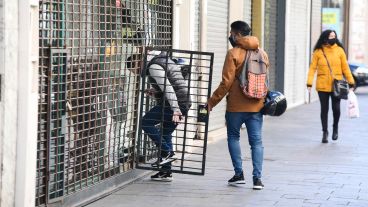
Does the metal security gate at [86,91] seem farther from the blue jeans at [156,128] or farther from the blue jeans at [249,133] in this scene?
the blue jeans at [249,133]

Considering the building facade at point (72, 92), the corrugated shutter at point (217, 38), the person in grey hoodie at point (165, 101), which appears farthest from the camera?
the corrugated shutter at point (217, 38)

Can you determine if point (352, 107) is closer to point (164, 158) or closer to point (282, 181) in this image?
point (282, 181)

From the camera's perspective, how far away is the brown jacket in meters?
9.10

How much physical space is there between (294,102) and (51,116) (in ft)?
48.0

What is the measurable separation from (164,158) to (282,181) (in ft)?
4.62

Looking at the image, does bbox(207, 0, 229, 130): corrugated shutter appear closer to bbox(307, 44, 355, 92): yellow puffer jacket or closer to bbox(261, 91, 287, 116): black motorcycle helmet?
bbox(307, 44, 355, 92): yellow puffer jacket

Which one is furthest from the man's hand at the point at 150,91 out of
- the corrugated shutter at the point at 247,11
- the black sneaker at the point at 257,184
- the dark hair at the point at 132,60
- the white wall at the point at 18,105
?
the corrugated shutter at the point at 247,11

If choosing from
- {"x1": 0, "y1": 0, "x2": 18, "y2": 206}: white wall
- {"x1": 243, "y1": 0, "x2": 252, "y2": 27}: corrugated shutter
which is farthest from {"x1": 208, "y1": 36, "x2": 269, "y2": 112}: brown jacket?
{"x1": 243, "y1": 0, "x2": 252, "y2": 27}: corrugated shutter

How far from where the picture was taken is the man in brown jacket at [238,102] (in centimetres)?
912

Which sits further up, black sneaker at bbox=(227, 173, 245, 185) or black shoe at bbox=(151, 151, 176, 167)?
black shoe at bbox=(151, 151, 176, 167)

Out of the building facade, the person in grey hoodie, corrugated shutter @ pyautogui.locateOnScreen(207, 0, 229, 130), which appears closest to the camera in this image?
the building facade

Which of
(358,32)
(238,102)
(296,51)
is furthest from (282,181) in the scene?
(358,32)

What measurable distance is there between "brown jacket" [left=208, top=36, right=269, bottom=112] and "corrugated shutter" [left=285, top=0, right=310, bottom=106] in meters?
11.2

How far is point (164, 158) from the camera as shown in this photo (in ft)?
31.6
